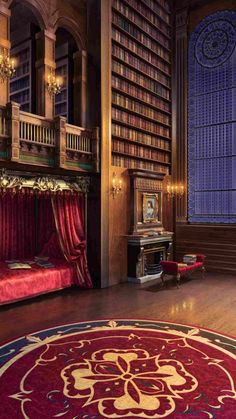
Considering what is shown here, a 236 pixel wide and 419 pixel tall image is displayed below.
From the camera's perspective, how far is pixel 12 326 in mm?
4676

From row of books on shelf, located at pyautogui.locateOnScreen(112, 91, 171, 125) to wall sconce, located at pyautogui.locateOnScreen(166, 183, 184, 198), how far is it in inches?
67.3

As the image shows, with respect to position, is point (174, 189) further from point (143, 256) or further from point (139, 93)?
point (139, 93)

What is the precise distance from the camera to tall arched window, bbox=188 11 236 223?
9.02 m

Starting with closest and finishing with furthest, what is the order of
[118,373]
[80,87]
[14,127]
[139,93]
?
[118,373], [14,127], [80,87], [139,93]

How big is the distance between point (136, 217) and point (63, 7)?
4.57m

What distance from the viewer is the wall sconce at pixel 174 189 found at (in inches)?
368

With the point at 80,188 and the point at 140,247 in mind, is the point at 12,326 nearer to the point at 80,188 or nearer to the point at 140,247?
the point at 80,188

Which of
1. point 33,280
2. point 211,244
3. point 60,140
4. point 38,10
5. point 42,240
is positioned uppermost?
point 38,10

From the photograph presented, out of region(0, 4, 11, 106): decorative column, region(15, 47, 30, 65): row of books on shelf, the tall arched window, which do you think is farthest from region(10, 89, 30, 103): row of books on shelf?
the tall arched window

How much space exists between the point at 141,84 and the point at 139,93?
9.4 inches

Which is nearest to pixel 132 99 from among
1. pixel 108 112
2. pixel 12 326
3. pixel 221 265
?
pixel 108 112

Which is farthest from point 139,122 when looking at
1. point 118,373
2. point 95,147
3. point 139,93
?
point 118,373

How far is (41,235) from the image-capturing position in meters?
7.62

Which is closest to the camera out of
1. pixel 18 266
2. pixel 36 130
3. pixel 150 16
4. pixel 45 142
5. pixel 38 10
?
pixel 36 130
